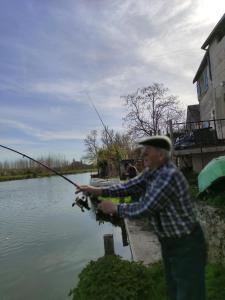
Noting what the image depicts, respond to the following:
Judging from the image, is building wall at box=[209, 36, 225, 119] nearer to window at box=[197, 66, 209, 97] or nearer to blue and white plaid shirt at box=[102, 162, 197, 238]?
window at box=[197, 66, 209, 97]

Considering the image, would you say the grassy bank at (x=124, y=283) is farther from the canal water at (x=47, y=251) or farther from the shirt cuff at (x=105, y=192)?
the canal water at (x=47, y=251)

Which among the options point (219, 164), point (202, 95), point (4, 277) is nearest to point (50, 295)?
point (4, 277)

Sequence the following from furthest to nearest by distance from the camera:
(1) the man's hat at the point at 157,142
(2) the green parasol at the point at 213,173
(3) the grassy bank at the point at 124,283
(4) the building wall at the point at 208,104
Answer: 1. (4) the building wall at the point at 208,104
2. (2) the green parasol at the point at 213,173
3. (3) the grassy bank at the point at 124,283
4. (1) the man's hat at the point at 157,142

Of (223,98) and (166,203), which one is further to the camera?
(223,98)

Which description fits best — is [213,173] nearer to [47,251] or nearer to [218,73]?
[47,251]

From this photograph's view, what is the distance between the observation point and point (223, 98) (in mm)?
20719

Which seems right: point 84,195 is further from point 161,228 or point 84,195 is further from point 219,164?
point 219,164

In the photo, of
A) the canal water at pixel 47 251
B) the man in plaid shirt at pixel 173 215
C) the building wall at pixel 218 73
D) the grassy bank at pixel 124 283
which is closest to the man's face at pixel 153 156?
the man in plaid shirt at pixel 173 215

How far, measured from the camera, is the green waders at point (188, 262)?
10.6 feet

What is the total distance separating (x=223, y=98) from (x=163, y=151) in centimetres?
1842

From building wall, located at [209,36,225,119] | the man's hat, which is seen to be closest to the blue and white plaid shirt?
the man's hat

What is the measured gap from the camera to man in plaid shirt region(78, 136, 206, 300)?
3.19 m

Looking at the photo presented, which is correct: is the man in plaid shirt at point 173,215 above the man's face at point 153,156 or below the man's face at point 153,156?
below

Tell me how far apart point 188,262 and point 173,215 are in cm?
42
